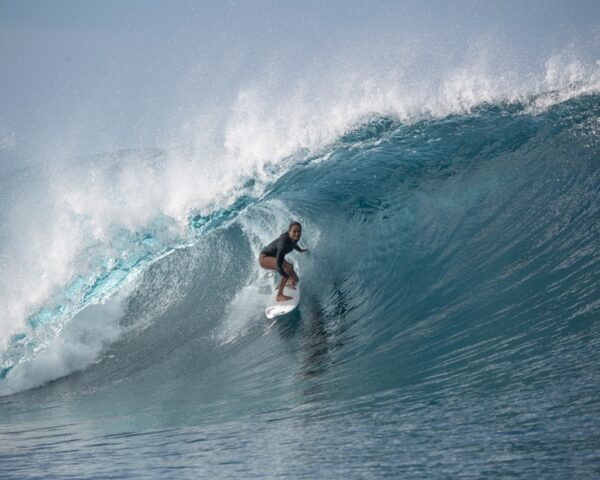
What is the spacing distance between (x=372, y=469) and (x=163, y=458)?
1.53 meters

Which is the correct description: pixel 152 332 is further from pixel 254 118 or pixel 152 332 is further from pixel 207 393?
pixel 254 118

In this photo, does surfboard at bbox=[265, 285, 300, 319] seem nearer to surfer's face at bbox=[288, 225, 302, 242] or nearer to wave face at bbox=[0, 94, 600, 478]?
Answer: wave face at bbox=[0, 94, 600, 478]

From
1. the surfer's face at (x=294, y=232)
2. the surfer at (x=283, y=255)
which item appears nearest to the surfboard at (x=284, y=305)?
the surfer at (x=283, y=255)

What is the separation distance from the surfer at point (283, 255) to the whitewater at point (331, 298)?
37cm

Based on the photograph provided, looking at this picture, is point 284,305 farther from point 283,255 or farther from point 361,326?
point 361,326

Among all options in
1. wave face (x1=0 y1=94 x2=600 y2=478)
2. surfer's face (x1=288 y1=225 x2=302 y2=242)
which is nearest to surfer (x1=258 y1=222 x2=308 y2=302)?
surfer's face (x1=288 y1=225 x2=302 y2=242)

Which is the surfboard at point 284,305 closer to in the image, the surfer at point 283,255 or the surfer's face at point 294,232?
the surfer at point 283,255

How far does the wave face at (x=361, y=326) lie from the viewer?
402 cm

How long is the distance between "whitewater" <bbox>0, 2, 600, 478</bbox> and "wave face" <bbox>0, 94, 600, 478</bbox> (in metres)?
0.03

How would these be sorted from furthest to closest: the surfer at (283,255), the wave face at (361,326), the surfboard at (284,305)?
the surfboard at (284,305) < the surfer at (283,255) < the wave face at (361,326)

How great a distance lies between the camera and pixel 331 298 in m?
8.89

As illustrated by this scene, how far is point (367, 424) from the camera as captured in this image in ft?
14.3

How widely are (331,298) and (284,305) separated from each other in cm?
61

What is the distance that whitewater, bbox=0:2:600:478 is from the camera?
4145 mm
